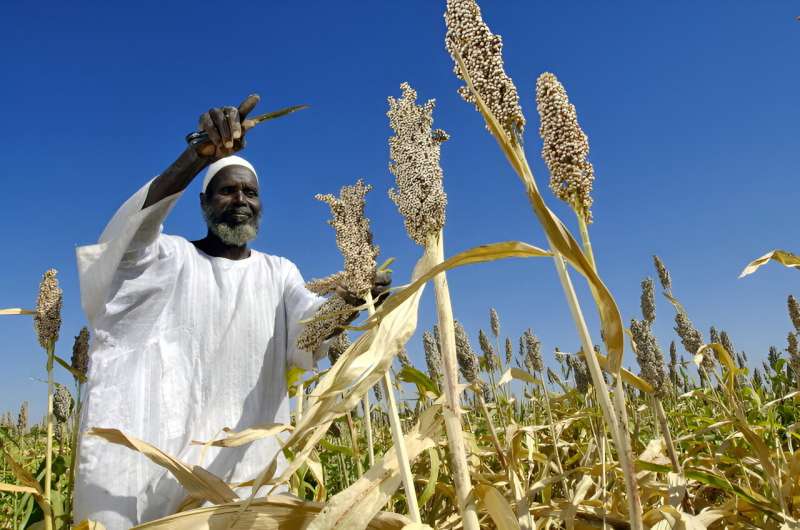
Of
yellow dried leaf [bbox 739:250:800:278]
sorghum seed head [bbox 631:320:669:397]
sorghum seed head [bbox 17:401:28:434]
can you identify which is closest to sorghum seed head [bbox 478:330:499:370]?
sorghum seed head [bbox 631:320:669:397]

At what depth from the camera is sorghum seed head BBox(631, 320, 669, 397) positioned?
7.07ft

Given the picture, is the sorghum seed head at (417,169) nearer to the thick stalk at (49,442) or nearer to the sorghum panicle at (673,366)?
the thick stalk at (49,442)

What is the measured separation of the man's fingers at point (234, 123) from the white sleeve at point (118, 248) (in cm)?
133

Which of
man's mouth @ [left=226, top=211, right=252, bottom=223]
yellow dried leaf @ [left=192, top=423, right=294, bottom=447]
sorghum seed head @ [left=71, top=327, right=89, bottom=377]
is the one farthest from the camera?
man's mouth @ [left=226, top=211, right=252, bottom=223]

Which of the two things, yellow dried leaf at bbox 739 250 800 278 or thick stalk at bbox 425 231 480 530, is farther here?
yellow dried leaf at bbox 739 250 800 278

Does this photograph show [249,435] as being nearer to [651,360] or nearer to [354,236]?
[354,236]

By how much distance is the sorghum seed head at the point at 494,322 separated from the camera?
190 inches

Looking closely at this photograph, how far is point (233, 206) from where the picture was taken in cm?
459

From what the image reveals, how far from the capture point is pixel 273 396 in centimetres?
407

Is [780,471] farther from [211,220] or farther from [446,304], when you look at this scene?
[211,220]

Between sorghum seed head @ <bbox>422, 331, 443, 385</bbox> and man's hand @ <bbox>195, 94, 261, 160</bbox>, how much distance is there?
2.48 m

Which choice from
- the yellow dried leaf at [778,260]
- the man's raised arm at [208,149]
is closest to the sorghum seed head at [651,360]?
the yellow dried leaf at [778,260]

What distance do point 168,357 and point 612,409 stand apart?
3.33m

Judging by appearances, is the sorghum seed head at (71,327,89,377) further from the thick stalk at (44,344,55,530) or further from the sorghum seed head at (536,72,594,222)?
the sorghum seed head at (536,72,594,222)
